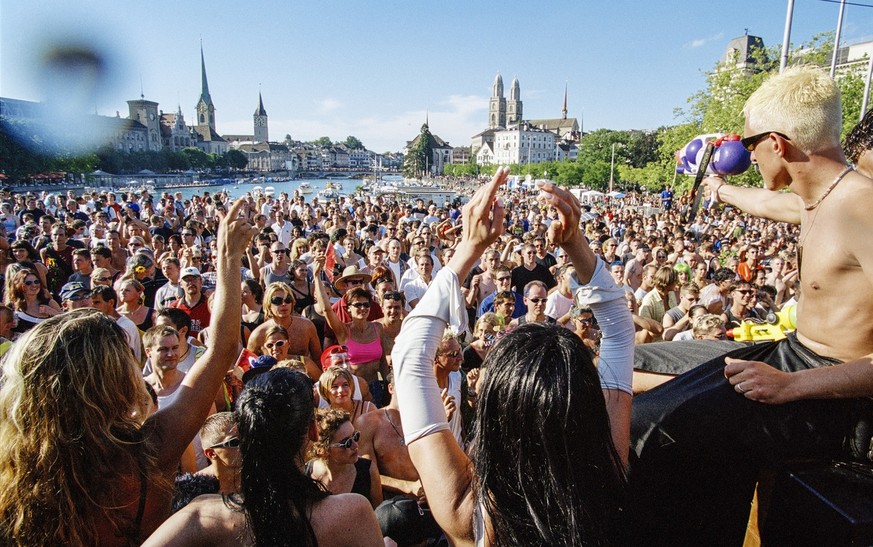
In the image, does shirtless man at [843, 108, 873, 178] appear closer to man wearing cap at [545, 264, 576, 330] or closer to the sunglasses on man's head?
man wearing cap at [545, 264, 576, 330]

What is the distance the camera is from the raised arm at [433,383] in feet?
4.20

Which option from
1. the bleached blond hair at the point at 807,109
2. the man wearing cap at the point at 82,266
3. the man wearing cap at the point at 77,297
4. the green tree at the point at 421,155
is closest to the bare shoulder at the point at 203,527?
the bleached blond hair at the point at 807,109

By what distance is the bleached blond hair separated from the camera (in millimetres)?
1823

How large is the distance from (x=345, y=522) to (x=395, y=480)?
182 cm

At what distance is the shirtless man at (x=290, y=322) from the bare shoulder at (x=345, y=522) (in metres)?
3.47

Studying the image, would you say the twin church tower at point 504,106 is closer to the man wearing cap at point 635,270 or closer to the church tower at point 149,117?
the church tower at point 149,117

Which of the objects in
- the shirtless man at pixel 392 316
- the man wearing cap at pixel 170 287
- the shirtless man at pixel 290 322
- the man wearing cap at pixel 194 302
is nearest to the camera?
the shirtless man at pixel 290 322

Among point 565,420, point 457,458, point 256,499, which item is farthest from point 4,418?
point 565,420

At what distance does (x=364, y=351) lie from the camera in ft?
17.4

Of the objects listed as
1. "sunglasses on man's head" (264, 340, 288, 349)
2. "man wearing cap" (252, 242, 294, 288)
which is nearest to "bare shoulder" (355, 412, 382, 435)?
"sunglasses on man's head" (264, 340, 288, 349)

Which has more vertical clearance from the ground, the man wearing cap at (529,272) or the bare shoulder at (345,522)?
the bare shoulder at (345,522)

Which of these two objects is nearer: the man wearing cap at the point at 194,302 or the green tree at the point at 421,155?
the man wearing cap at the point at 194,302

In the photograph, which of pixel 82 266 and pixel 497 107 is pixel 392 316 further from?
pixel 497 107

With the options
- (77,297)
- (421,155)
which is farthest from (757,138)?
(421,155)
